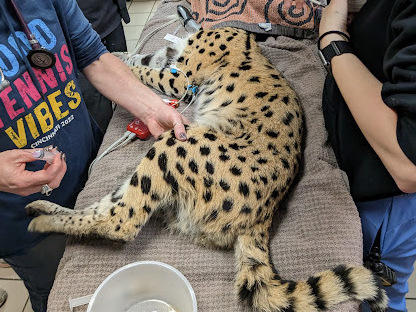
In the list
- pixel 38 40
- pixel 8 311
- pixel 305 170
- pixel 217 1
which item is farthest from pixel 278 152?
pixel 8 311

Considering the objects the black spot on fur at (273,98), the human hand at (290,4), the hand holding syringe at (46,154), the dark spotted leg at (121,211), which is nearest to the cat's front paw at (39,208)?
the dark spotted leg at (121,211)

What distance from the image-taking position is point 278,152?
1.23 metres

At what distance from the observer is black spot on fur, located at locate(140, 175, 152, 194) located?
45.9 inches

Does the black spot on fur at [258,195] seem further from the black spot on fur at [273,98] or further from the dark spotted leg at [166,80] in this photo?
the dark spotted leg at [166,80]

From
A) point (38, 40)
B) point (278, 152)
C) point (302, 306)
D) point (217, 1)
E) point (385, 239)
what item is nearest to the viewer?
point (302, 306)

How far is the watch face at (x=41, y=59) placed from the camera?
0.98 metres

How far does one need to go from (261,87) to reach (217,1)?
725mm

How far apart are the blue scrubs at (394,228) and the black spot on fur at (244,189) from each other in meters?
0.39

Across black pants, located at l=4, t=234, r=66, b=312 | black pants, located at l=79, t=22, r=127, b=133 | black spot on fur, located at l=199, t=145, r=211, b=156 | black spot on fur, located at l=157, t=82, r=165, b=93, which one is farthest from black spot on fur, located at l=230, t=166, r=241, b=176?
black pants, located at l=79, t=22, r=127, b=133

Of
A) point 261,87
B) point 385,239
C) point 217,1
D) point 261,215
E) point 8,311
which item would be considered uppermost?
point 217,1

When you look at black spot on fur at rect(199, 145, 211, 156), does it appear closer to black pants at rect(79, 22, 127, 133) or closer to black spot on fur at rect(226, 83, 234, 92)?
black spot on fur at rect(226, 83, 234, 92)

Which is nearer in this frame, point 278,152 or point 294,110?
point 278,152

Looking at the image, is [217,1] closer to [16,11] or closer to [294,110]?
[294,110]

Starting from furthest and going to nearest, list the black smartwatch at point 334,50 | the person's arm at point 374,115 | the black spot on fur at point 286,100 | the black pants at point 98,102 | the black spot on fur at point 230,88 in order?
the black pants at point 98,102, the black spot on fur at point 230,88, the black spot on fur at point 286,100, the black smartwatch at point 334,50, the person's arm at point 374,115
